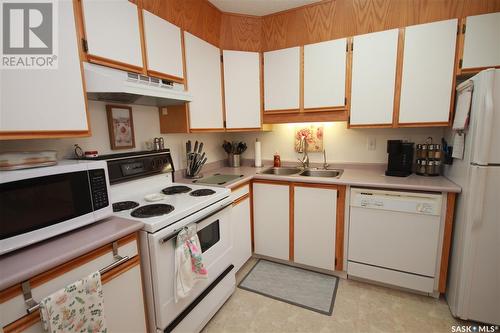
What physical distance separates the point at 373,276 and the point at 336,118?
145 centimetres

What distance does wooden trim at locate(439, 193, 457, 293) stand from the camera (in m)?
1.69

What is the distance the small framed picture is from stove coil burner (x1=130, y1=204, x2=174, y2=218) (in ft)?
2.00

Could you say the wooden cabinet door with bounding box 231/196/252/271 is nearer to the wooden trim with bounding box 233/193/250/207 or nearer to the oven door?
the wooden trim with bounding box 233/193/250/207

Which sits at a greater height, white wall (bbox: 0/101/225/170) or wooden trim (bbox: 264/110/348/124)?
wooden trim (bbox: 264/110/348/124)

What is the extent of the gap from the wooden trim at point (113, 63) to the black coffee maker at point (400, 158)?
2150 millimetres

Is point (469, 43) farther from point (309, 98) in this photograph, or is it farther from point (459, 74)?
point (309, 98)

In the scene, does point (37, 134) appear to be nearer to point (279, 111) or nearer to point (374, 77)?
point (279, 111)

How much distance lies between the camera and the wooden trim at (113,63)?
1293 mm

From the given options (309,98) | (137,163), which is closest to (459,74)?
(309,98)

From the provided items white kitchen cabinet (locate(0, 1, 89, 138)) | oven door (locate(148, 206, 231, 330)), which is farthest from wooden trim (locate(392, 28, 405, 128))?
white kitchen cabinet (locate(0, 1, 89, 138))

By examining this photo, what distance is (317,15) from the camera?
215cm

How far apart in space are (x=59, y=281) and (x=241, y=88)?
2087 millimetres

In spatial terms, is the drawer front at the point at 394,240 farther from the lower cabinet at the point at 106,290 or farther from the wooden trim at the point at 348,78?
the lower cabinet at the point at 106,290

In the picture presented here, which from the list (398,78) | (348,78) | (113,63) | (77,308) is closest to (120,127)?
(113,63)
